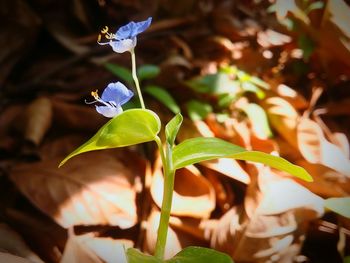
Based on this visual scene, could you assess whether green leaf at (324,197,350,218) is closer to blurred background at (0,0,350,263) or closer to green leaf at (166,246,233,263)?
blurred background at (0,0,350,263)

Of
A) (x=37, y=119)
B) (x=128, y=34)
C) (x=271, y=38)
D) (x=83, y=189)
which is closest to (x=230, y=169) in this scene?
(x=83, y=189)

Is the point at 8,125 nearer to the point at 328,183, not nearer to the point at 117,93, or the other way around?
the point at 117,93

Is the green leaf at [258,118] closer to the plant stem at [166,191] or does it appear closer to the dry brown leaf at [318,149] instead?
the dry brown leaf at [318,149]

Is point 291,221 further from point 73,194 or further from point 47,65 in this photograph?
point 47,65

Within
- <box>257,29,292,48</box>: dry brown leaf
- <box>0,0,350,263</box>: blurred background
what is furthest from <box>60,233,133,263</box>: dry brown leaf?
<box>257,29,292,48</box>: dry brown leaf

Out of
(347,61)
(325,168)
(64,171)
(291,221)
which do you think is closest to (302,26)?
(347,61)

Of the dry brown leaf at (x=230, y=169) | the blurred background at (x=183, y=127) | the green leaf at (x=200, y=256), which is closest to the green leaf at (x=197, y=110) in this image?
the blurred background at (x=183, y=127)
